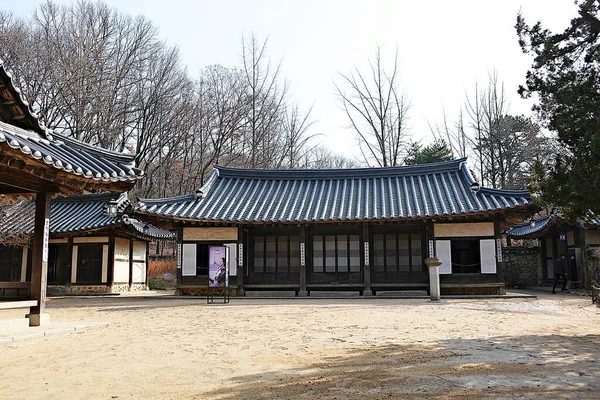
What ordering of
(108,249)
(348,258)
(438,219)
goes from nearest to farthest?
(438,219) → (348,258) → (108,249)

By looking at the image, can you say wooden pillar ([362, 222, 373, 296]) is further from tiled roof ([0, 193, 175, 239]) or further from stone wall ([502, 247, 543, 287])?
stone wall ([502, 247, 543, 287])

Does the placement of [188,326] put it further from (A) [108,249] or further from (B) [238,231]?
(A) [108,249]

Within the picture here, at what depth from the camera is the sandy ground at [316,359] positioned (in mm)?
5188

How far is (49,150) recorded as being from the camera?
856cm

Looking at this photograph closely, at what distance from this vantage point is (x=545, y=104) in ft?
29.2

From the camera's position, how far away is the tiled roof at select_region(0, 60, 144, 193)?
7.51 metres

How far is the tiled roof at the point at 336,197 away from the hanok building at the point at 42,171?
33.7ft

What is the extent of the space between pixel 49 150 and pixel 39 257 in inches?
75.4

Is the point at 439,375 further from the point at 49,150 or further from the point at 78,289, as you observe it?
the point at 78,289

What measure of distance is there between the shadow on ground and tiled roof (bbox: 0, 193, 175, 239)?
700 inches

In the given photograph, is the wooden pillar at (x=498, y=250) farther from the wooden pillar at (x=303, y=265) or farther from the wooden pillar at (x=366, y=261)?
the wooden pillar at (x=303, y=265)

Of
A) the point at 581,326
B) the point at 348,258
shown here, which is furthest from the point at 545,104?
the point at 348,258

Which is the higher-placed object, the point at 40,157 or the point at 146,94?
the point at 146,94

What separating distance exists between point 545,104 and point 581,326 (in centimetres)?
477
